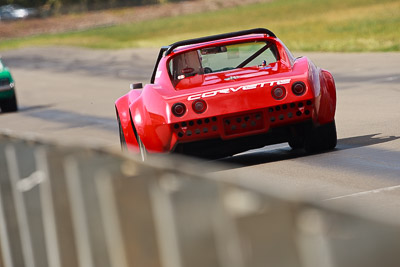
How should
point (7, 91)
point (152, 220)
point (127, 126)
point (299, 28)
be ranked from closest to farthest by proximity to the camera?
point (152, 220)
point (127, 126)
point (7, 91)
point (299, 28)

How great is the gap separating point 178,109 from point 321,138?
1548 mm

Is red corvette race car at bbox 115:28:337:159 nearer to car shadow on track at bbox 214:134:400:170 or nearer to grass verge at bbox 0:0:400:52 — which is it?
car shadow on track at bbox 214:134:400:170

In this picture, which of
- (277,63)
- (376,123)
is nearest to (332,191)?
(277,63)

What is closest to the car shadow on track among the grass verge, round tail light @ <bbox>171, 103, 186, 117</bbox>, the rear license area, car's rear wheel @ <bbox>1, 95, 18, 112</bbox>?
the rear license area

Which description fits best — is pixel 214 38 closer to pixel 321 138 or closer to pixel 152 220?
pixel 321 138

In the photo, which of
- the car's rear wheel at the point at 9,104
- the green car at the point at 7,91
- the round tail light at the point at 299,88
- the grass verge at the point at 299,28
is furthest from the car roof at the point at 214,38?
the grass verge at the point at 299,28

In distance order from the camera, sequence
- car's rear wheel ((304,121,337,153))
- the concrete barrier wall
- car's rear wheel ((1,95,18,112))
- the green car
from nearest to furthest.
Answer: the concrete barrier wall < car's rear wheel ((304,121,337,153)) < the green car < car's rear wheel ((1,95,18,112))

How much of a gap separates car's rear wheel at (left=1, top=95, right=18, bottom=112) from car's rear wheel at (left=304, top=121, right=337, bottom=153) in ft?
45.1

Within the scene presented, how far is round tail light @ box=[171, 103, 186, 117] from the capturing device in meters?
8.53

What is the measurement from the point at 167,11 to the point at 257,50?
90438mm

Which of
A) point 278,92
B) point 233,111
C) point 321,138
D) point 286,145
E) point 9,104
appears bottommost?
point 9,104

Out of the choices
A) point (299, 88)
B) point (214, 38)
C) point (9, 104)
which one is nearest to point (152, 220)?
point (299, 88)

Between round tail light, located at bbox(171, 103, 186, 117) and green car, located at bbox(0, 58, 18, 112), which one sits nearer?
round tail light, located at bbox(171, 103, 186, 117)

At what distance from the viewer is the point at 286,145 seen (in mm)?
10797
